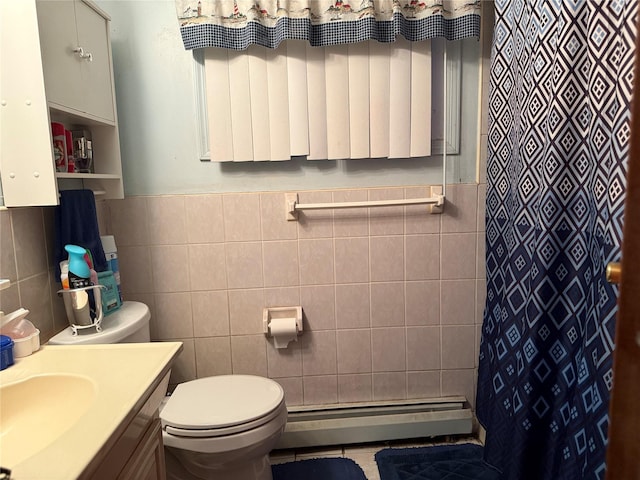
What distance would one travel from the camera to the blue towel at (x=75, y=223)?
134 cm

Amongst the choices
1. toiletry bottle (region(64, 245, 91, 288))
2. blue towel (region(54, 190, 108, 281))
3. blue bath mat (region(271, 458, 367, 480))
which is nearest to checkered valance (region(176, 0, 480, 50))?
blue towel (region(54, 190, 108, 281))

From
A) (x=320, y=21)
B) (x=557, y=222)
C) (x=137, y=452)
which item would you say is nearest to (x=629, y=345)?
(x=557, y=222)

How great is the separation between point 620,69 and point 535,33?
0.39m

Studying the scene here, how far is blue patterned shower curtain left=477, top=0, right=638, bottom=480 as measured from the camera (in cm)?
101

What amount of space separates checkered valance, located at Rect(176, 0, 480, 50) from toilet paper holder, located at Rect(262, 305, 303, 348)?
3.51ft

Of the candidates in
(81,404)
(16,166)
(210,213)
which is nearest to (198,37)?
(210,213)

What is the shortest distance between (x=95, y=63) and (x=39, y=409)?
1.12 metres

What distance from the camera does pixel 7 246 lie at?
3.83 ft

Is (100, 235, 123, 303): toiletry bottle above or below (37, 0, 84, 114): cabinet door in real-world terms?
below

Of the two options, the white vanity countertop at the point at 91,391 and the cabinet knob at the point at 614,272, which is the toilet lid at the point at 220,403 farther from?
the cabinet knob at the point at 614,272

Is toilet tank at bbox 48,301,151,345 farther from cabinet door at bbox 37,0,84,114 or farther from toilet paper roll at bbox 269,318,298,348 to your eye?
cabinet door at bbox 37,0,84,114

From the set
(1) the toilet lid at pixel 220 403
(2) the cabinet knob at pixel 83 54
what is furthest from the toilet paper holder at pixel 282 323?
(2) the cabinet knob at pixel 83 54

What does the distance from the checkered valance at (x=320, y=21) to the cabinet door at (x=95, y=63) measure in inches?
11.2

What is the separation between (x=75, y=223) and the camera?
4.48ft
